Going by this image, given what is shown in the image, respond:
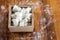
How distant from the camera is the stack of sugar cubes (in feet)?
3.11

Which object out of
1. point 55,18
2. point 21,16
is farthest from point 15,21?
point 55,18

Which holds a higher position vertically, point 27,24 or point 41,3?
point 41,3

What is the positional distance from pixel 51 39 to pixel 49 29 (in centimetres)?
7

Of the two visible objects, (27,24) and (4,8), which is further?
(4,8)

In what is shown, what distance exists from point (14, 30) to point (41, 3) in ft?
0.93

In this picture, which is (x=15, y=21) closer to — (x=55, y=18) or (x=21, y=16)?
(x=21, y=16)

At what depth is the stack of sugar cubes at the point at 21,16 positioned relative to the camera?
0.95 metres

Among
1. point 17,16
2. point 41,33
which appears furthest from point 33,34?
point 17,16

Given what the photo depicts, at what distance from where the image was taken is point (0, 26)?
1036 millimetres

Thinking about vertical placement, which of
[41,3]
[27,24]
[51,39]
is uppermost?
[41,3]

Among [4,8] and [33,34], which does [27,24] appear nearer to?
[33,34]

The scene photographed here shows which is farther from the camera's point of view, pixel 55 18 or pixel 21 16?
pixel 55 18

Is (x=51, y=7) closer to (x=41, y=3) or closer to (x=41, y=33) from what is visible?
(x=41, y=3)

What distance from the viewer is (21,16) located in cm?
97
